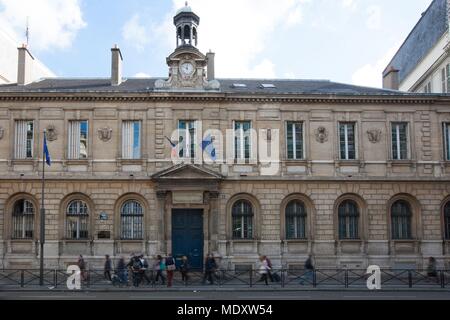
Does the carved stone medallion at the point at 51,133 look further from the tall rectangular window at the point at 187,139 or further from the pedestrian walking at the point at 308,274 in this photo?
the pedestrian walking at the point at 308,274

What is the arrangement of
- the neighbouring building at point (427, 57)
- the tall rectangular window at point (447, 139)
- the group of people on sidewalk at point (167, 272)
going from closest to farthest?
the group of people on sidewalk at point (167, 272) → the tall rectangular window at point (447, 139) → the neighbouring building at point (427, 57)

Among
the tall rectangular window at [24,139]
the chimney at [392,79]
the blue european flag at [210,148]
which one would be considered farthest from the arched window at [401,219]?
the tall rectangular window at [24,139]

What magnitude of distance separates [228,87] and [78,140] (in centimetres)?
890

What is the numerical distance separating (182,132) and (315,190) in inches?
304

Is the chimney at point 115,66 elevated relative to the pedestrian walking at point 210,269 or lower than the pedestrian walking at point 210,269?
elevated

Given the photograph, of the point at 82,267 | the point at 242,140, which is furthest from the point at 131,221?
the point at 242,140

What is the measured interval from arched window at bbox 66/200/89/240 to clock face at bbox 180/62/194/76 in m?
8.73

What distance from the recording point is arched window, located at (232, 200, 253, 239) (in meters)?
27.9

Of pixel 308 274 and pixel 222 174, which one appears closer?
pixel 308 274

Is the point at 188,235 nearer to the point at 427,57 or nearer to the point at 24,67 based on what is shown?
the point at 24,67

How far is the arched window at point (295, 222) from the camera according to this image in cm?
2805

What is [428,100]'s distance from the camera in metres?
29.0

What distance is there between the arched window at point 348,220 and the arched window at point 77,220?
1340 cm

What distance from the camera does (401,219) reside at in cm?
2848
